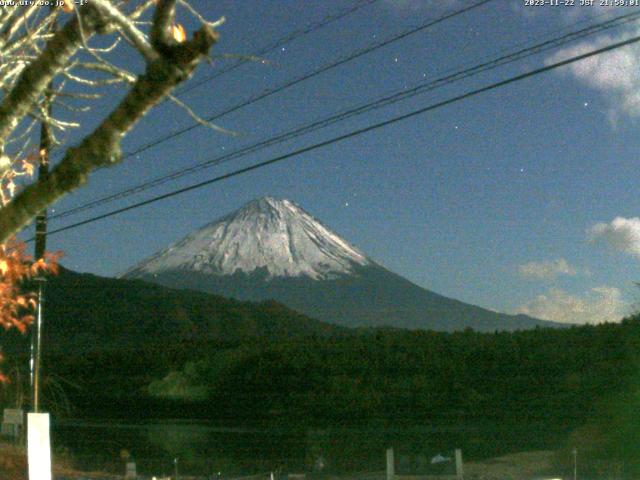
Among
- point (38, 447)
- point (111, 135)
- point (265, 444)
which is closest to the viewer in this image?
point (111, 135)

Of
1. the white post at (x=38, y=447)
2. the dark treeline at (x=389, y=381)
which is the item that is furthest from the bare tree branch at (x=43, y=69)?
the dark treeline at (x=389, y=381)

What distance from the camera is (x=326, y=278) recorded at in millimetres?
162000

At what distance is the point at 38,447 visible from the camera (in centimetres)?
976

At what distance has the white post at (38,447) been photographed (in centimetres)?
959

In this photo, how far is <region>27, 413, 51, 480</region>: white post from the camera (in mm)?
9586

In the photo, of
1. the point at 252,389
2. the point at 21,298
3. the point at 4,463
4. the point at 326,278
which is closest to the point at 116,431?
the point at 252,389

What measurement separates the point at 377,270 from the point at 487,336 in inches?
4634

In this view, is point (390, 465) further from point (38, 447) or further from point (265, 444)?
point (265, 444)

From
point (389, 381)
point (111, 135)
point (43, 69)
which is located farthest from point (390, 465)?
point (389, 381)

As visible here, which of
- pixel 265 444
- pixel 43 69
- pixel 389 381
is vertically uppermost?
pixel 43 69

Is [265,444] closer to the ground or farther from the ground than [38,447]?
closer to the ground

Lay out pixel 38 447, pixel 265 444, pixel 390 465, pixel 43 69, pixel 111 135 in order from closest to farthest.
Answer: pixel 111 135 → pixel 43 69 → pixel 38 447 → pixel 390 465 → pixel 265 444

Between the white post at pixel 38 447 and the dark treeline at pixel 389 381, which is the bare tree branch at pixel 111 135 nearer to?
the white post at pixel 38 447

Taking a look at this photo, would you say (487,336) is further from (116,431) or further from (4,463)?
(4,463)
